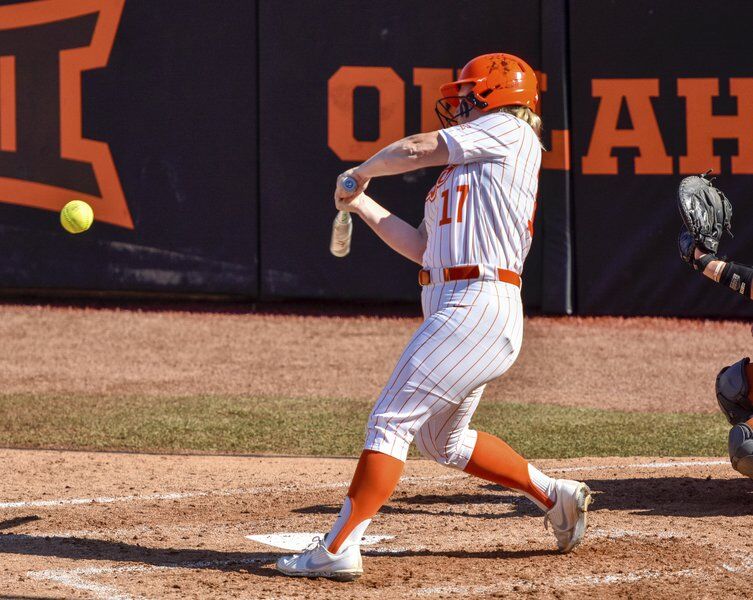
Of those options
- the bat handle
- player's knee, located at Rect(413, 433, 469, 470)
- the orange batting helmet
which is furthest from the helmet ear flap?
player's knee, located at Rect(413, 433, 469, 470)

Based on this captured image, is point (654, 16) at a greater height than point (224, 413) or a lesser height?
greater

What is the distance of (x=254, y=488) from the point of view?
17.9ft

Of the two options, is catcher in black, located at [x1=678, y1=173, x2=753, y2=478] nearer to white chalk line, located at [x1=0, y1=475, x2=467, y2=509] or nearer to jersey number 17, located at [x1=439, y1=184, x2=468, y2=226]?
white chalk line, located at [x1=0, y1=475, x2=467, y2=509]

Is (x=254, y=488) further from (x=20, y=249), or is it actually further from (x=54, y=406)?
(x=20, y=249)

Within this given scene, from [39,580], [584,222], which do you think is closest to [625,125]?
[584,222]

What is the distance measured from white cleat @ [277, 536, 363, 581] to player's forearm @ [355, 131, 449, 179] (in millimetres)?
1196

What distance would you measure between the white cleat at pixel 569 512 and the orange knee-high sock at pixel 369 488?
0.69 meters

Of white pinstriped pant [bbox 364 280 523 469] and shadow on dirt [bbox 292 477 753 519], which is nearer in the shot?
white pinstriped pant [bbox 364 280 523 469]

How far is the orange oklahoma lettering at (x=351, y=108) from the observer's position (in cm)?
1118

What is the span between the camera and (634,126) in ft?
35.9

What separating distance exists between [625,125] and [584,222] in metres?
0.94

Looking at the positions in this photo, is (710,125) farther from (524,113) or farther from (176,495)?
(524,113)

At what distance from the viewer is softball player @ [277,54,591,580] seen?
379 centimetres

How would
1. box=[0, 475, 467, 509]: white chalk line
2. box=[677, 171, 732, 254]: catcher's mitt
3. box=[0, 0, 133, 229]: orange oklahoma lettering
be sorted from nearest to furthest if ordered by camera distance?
box=[677, 171, 732, 254]: catcher's mitt < box=[0, 475, 467, 509]: white chalk line < box=[0, 0, 133, 229]: orange oklahoma lettering
